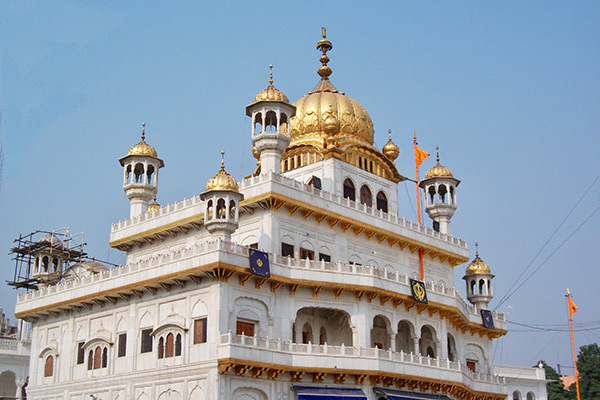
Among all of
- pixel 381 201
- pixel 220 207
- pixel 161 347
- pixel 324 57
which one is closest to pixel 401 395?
pixel 161 347

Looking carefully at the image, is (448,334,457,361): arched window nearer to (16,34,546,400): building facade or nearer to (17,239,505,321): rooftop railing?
(16,34,546,400): building facade

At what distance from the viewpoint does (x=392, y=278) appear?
36.3m

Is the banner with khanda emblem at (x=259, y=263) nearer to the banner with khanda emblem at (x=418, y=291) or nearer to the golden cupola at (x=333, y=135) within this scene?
the banner with khanda emblem at (x=418, y=291)

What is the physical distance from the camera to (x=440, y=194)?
4656cm

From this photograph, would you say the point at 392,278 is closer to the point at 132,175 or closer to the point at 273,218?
the point at 273,218

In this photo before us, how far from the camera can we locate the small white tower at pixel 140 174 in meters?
41.1

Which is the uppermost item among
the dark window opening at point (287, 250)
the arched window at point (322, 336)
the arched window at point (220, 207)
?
the arched window at point (220, 207)

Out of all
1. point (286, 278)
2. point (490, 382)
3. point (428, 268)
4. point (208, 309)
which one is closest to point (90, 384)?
point (208, 309)

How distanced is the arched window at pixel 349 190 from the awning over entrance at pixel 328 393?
12.1 m

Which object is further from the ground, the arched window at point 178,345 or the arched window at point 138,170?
the arched window at point 138,170

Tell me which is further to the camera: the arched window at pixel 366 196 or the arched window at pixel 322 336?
the arched window at pixel 366 196

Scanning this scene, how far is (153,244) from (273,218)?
25.4 ft

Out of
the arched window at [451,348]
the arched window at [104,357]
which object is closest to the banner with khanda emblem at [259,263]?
the arched window at [104,357]

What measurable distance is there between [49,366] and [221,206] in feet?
42.3
